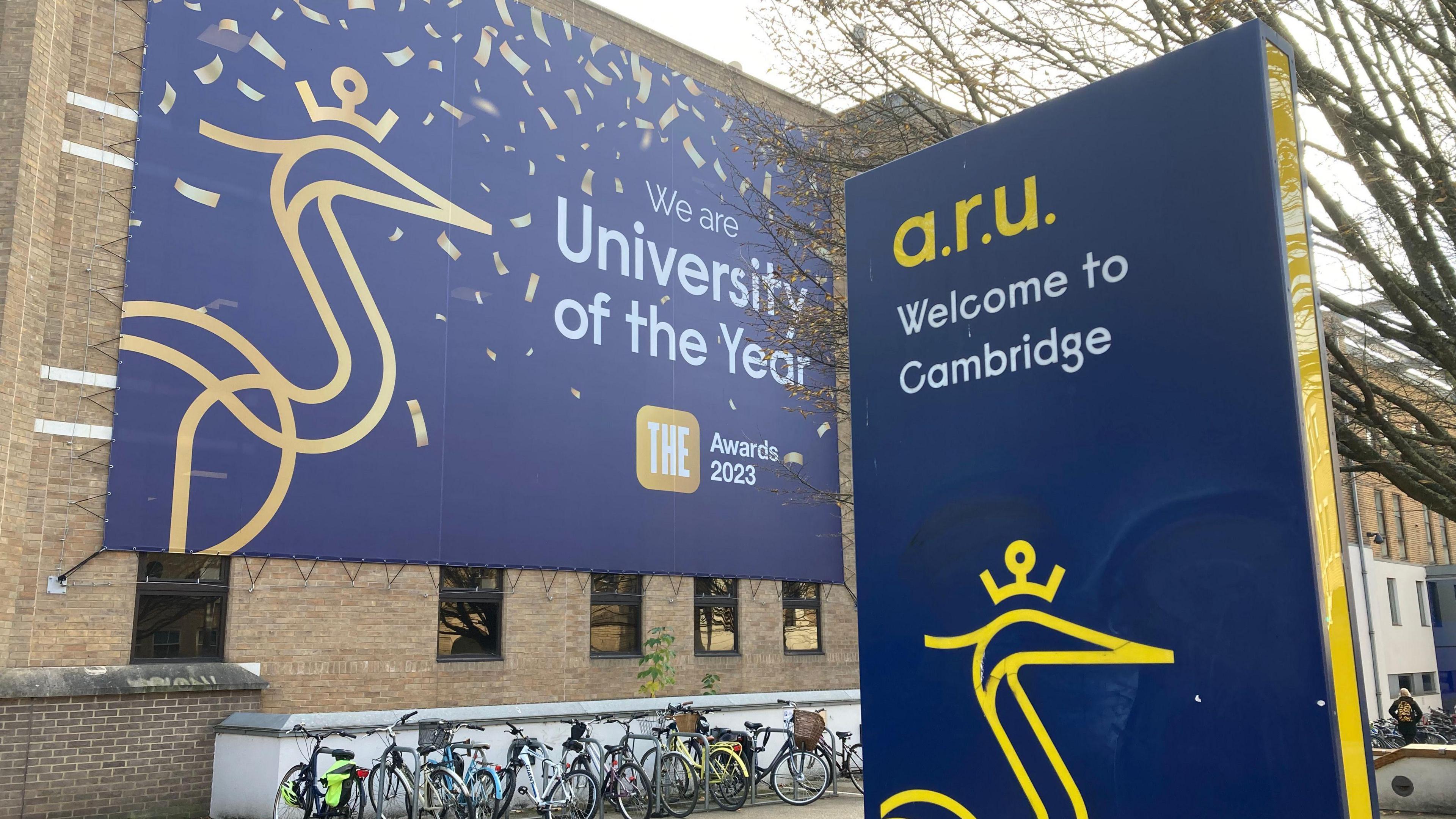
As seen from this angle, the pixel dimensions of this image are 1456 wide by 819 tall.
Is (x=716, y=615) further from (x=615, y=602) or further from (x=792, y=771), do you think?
(x=792, y=771)

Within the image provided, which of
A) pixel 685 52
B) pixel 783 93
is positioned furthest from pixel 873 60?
pixel 685 52

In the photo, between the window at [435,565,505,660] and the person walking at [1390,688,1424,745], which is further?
the person walking at [1390,688,1424,745]

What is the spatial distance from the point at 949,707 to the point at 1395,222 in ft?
24.0

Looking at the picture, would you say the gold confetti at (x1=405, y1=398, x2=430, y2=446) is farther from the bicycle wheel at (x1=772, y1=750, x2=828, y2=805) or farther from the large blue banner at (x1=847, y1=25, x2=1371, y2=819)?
the large blue banner at (x1=847, y1=25, x2=1371, y2=819)

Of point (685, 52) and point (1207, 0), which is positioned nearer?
point (1207, 0)

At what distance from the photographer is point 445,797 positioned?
11.0 m

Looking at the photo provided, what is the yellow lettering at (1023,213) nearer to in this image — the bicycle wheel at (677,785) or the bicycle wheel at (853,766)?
the bicycle wheel at (677,785)

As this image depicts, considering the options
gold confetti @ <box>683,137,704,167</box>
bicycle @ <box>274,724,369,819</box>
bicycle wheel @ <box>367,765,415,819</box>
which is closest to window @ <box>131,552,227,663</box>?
bicycle @ <box>274,724,369,819</box>

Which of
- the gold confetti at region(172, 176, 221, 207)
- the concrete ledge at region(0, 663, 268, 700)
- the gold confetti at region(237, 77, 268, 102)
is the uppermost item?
the gold confetti at region(237, 77, 268, 102)

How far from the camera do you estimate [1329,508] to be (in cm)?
189

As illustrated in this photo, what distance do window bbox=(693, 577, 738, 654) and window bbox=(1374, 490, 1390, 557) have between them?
31.3 metres

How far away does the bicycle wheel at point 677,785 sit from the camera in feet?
40.7

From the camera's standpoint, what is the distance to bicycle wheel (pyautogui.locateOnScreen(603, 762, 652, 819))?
12.0 meters

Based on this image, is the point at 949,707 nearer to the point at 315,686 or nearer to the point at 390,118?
the point at 315,686
